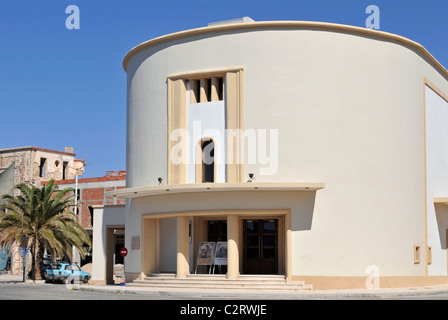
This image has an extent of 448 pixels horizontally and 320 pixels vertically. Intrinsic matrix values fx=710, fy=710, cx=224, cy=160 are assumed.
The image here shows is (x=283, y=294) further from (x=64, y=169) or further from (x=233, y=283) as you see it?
(x=64, y=169)

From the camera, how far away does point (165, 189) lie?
30.3 meters

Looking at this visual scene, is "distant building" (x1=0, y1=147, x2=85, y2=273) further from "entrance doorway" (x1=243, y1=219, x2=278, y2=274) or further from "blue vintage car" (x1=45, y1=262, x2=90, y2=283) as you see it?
"entrance doorway" (x1=243, y1=219, x2=278, y2=274)

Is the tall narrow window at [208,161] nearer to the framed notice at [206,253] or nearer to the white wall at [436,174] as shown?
the framed notice at [206,253]

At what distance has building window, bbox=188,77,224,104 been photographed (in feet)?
104

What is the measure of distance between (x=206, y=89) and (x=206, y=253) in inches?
291

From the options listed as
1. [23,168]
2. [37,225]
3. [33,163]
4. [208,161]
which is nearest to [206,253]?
[208,161]

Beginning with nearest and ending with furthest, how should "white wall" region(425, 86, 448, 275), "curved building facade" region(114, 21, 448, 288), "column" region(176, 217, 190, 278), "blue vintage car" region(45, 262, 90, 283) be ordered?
"curved building facade" region(114, 21, 448, 288), "column" region(176, 217, 190, 278), "white wall" region(425, 86, 448, 275), "blue vintage car" region(45, 262, 90, 283)

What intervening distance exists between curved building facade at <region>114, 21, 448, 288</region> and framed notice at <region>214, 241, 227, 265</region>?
0.69 ft

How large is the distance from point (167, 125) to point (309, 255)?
8746mm

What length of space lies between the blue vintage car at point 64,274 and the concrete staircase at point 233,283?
14303 millimetres

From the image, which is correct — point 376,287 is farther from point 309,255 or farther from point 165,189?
point 165,189

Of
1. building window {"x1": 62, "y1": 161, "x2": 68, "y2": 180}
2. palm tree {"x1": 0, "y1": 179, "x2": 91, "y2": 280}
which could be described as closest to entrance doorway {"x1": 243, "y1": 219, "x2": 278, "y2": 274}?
palm tree {"x1": 0, "y1": 179, "x2": 91, "y2": 280}

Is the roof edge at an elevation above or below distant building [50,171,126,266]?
above

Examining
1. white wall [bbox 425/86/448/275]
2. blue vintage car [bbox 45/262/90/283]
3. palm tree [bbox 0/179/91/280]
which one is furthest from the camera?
blue vintage car [bbox 45/262/90/283]
